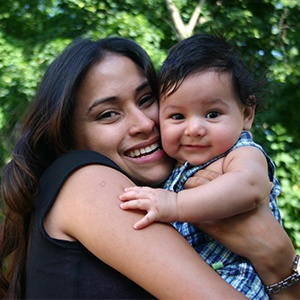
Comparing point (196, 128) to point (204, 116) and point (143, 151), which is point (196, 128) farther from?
point (143, 151)

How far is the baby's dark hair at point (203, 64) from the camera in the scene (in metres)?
2.14

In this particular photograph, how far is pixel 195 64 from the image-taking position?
214 cm

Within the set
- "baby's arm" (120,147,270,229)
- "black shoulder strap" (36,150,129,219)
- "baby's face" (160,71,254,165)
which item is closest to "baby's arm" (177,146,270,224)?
"baby's arm" (120,147,270,229)

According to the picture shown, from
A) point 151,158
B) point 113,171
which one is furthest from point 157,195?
point 151,158

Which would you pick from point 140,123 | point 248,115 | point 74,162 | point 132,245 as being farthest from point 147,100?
point 132,245

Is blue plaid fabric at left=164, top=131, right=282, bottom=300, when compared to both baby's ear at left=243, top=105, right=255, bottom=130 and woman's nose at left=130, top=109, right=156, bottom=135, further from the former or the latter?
woman's nose at left=130, top=109, right=156, bottom=135

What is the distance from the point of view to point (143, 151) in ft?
7.69

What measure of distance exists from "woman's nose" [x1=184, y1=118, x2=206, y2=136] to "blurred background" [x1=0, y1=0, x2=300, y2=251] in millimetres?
4310

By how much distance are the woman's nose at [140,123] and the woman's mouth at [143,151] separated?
0.10 m

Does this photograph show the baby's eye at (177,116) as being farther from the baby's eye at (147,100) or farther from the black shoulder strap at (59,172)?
the black shoulder strap at (59,172)

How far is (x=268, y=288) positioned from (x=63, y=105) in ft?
3.90

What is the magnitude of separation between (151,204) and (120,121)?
0.66m

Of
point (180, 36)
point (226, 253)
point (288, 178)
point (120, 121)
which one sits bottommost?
point (288, 178)

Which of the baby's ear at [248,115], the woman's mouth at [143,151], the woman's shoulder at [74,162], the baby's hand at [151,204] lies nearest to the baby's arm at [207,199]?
the baby's hand at [151,204]
